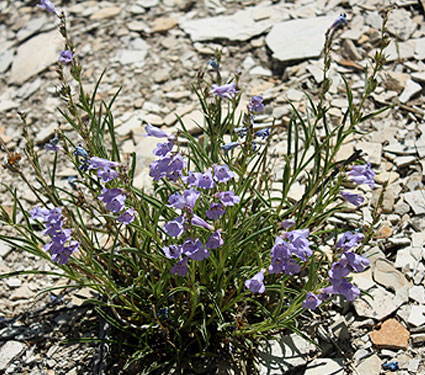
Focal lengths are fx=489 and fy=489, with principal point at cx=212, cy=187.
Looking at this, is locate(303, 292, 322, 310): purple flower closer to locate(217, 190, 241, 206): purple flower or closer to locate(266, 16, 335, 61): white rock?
locate(217, 190, 241, 206): purple flower

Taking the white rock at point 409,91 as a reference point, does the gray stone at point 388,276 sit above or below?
below

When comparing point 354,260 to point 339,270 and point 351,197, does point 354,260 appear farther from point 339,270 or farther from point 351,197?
point 351,197

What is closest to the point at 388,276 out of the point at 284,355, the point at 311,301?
the point at 284,355

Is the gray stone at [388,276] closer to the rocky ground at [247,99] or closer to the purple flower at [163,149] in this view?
the rocky ground at [247,99]

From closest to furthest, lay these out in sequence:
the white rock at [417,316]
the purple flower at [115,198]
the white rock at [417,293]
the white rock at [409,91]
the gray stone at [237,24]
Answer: the purple flower at [115,198], the white rock at [417,316], the white rock at [417,293], the white rock at [409,91], the gray stone at [237,24]

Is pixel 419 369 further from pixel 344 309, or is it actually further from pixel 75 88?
pixel 75 88

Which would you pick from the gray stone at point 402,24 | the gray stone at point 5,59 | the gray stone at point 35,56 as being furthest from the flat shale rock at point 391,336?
the gray stone at point 5,59

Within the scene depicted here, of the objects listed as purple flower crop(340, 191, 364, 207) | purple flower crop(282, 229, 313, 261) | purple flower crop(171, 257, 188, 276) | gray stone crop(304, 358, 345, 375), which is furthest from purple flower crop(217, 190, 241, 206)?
gray stone crop(304, 358, 345, 375)
